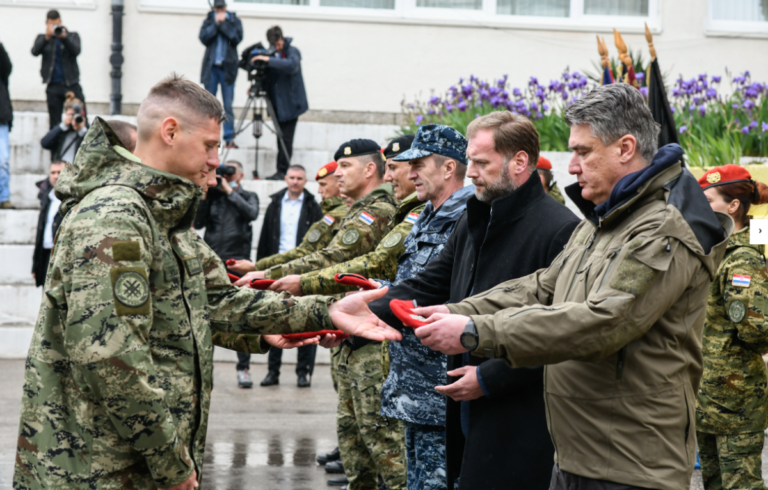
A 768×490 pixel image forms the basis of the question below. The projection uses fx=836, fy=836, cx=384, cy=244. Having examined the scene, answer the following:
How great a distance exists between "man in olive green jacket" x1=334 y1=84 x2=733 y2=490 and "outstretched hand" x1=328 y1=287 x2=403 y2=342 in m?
0.68

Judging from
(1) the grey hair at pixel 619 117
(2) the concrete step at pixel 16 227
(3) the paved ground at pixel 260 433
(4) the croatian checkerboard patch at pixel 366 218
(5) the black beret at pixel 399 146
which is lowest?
(3) the paved ground at pixel 260 433

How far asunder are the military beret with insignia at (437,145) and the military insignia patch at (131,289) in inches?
91.2

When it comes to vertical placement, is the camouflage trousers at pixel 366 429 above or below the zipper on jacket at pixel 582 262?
below

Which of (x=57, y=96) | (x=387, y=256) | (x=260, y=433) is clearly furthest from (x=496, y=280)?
(x=57, y=96)

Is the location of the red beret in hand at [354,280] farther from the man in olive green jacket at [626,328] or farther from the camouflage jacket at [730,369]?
the camouflage jacket at [730,369]

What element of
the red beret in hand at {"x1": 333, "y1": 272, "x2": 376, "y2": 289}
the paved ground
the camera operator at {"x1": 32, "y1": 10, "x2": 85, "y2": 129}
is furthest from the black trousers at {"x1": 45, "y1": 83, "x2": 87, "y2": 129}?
the red beret in hand at {"x1": 333, "y1": 272, "x2": 376, "y2": 289}

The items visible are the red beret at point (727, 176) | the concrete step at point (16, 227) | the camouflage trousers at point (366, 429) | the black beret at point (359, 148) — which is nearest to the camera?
the red beret at point (727, 176)

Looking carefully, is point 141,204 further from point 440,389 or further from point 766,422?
point 766,422

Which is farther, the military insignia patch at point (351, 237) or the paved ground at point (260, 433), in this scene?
the paved ground at point (260, 433)

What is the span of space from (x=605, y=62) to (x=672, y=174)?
608cm

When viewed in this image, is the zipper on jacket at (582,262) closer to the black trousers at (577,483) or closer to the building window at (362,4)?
the black trousers at (577,483)

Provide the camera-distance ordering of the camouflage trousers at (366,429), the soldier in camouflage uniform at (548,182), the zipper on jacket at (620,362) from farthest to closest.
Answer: the soldier in camouflage uniform at (548,182) → the camouflage trousers at (366,429) → the zipper on jacket at (620,362)

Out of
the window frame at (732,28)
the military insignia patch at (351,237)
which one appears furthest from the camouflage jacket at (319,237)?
the window frame at (732,28)

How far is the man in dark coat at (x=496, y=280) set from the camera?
10.6 feet
